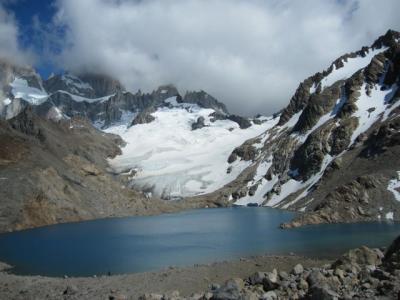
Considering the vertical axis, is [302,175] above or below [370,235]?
above

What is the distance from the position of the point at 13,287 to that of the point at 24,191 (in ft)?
305

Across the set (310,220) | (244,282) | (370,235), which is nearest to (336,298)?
(244,282)

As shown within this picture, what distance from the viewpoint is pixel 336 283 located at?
3148 cm

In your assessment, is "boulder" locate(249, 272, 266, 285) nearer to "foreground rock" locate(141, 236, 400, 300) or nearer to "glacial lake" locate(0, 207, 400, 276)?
"foreground rock" locate(141, 236, 400, 300)

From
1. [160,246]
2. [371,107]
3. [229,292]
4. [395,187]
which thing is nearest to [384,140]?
[395,187]

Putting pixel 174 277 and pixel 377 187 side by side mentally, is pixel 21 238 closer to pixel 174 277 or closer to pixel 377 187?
pixel 174 277

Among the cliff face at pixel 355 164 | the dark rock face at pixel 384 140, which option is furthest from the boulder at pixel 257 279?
the dark rock face at pixel 384 140

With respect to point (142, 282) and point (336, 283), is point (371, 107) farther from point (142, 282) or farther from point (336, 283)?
point (336, 283)

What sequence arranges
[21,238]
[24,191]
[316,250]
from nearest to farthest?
[316,250] → [21,238] → [24,191]

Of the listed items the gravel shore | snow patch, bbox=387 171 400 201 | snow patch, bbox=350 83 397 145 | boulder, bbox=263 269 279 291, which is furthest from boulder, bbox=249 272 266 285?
snow patch, bbox=350 83 397 145

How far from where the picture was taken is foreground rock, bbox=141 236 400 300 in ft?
91.0

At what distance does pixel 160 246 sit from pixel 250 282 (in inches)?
1840

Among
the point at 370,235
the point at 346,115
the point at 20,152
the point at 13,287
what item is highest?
the point at 346,115

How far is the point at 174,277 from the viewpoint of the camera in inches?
1893
